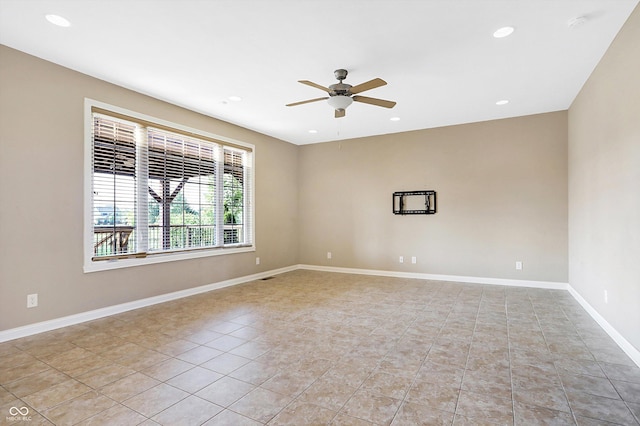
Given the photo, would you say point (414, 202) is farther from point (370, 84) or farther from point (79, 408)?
point (79, 408)

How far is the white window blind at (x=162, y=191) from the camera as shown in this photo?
387 cm

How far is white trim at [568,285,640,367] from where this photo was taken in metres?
2.56

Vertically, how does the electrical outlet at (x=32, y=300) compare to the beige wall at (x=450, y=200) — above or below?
below

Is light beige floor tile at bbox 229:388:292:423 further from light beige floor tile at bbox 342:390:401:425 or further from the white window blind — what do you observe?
the white window blind

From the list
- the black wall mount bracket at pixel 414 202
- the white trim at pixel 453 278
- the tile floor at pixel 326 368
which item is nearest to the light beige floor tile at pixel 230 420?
the tile floor at pixel 326 368

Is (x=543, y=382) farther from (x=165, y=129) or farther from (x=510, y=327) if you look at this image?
(x=165, y=129)

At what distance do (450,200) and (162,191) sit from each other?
4707mm

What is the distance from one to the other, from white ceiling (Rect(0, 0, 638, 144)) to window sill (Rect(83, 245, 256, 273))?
2152mm

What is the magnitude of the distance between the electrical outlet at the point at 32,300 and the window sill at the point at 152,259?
48 cm

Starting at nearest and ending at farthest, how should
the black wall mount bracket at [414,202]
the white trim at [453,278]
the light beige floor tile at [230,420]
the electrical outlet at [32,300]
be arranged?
1. the light beige floor tile at [230,420]
2. the electrical outlet at [32,300]
3. the white trim at [453,278]
4. the black wall mount bracket at [414,202]

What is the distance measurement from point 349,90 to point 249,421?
3101 mm

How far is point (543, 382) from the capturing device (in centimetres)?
226

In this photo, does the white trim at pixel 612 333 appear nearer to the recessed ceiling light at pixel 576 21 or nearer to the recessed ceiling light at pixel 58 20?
the recessed ceiling light at pixel 576 21

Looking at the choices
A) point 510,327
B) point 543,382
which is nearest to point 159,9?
point 543,382
